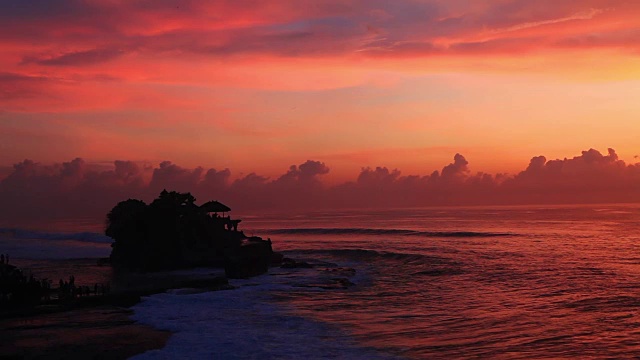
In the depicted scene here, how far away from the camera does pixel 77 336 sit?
97.3 feet

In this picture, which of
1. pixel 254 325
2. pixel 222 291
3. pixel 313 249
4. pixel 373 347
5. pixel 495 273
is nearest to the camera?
pixel 373 347

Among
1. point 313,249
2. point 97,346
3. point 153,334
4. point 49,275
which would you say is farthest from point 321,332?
point 313,249

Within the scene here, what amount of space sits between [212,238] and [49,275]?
18053 mm

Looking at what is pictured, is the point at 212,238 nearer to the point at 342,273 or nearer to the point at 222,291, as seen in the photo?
the point at 342,273

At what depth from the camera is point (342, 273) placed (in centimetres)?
5847

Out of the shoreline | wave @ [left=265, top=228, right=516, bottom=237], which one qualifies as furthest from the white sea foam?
wave @ [left=265, top=228, right=516, bottom=237]

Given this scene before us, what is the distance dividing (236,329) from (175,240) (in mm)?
36437

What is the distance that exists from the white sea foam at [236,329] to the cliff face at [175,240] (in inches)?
791

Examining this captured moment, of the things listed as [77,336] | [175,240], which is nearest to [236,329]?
[77,336]

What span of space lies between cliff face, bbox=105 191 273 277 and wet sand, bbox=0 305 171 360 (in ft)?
87.4

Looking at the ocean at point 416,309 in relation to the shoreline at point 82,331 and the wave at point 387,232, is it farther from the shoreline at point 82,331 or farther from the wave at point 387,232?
the wave at point 387,232

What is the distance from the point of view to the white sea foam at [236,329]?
26.3 meters

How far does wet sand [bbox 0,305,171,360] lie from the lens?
26203 mm

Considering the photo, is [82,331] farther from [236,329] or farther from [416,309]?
[416,309]
